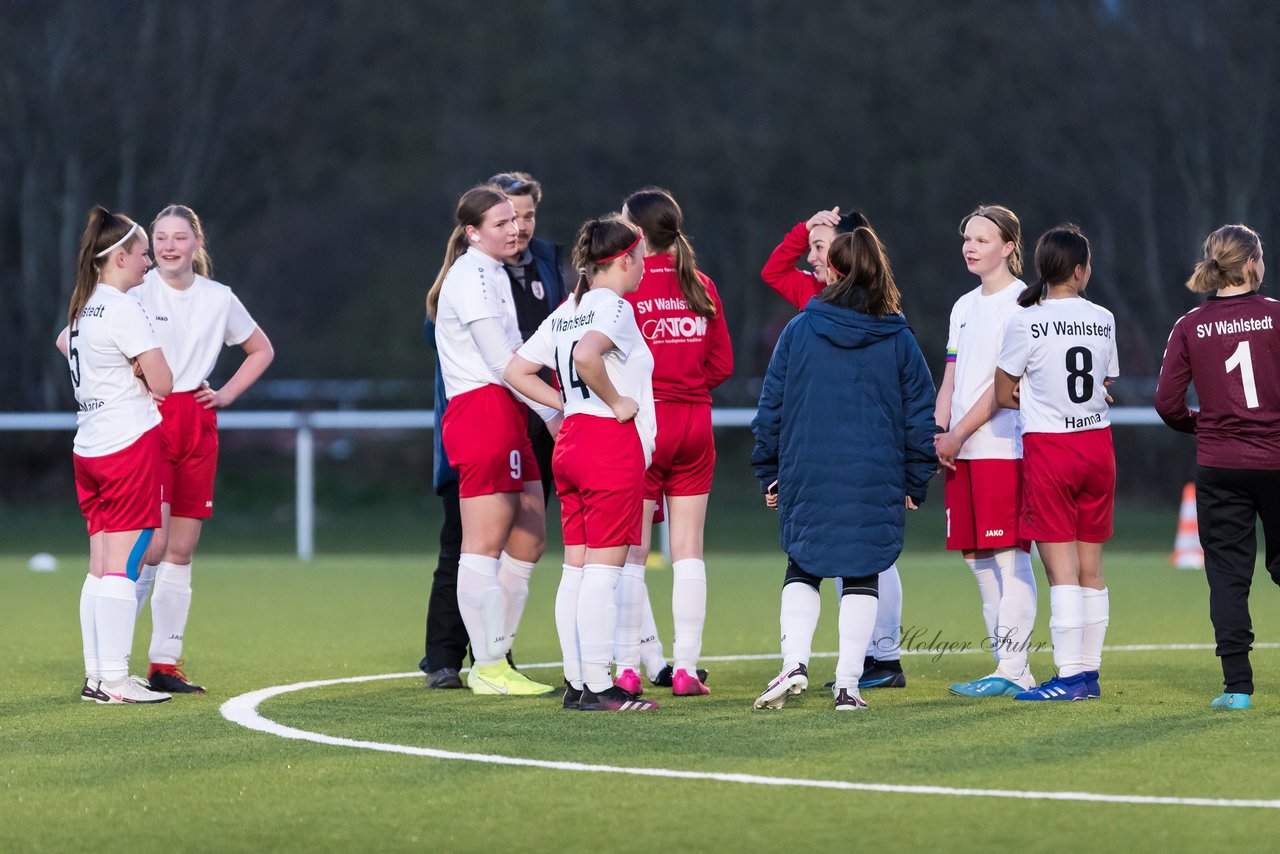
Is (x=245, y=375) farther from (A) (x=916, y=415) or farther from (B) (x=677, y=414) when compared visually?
(A) (x=916, y=415)

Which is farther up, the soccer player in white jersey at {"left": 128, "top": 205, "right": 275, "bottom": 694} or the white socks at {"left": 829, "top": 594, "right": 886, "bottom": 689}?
the soccer player in white jersey at {"left": 128, "top": 205, "right": 275, "bottom": 694}

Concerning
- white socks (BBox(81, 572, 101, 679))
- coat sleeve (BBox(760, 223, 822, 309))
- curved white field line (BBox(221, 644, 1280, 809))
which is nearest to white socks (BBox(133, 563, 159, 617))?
white socks (BBox(81, 572, 101, 679))

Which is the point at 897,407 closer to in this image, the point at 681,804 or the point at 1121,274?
the point at 681,804

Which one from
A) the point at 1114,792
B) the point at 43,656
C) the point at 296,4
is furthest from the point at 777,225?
the point at 1114,792

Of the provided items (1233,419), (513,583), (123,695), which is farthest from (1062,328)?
(123,695)

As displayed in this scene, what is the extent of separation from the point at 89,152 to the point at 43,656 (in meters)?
19.4

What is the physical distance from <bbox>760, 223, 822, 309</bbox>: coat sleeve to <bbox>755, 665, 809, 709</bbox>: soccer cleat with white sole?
1722mm

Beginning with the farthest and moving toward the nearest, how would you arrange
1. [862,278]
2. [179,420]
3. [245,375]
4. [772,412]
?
[245,375] < [179,420] < [772,412] < [862,278]

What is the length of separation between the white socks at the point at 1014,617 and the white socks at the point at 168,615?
333 centimetres

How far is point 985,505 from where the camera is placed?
285 inches

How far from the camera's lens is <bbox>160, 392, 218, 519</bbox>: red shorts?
24.7 ft

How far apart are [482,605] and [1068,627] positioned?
7.47ft

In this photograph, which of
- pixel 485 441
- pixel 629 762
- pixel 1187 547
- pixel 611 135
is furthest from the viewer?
pixel 611 135

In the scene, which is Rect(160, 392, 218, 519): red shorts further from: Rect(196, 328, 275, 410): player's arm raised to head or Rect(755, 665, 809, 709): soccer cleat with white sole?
Rect(755, 665, 809, 709): soccer cleat with white sole
